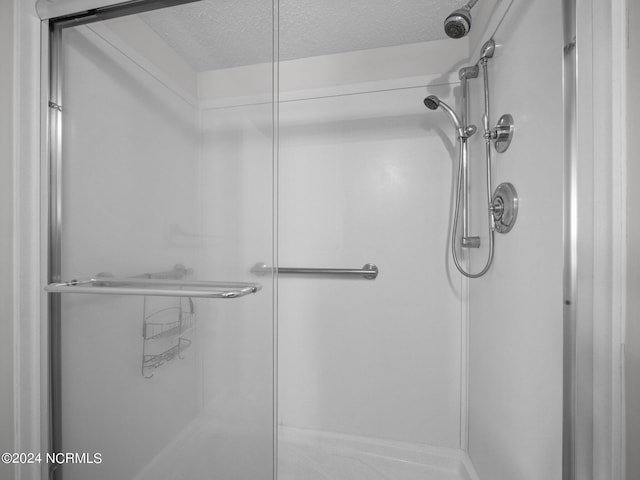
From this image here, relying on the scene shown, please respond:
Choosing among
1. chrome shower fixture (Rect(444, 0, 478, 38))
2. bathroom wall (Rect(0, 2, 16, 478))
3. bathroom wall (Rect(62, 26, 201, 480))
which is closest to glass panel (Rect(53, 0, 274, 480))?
bathroom wall (Rect(62, 26, 201, 480))

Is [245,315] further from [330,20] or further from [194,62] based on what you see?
[330,20]

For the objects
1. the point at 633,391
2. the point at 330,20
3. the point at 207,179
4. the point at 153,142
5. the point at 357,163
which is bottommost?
the point at 633,391

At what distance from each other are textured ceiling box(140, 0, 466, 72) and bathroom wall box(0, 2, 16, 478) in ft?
1.28

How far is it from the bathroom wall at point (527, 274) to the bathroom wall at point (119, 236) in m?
0.87

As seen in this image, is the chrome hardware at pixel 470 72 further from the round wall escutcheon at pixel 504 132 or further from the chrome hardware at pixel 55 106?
the chrome hardware at pixel 55 106

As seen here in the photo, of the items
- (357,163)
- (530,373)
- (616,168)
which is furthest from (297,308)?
(616,168)

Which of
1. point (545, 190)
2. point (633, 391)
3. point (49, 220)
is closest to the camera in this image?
point (633, 391)

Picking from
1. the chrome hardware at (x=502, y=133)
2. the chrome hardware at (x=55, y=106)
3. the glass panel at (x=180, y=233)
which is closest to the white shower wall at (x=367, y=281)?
the chrome hardware at (x=502, y=133)

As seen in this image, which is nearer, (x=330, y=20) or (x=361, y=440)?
(x=330, y=20)

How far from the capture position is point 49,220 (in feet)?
2.69

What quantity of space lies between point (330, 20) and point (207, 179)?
97 centimetres

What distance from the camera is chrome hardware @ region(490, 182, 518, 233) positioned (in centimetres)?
83

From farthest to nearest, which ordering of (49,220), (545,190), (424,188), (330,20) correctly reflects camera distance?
(424,188), (330,20), (49,220), (545,190)

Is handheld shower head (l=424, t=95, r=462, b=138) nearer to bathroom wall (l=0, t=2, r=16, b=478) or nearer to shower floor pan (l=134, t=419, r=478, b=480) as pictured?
shower floor pan (l=134, t=419, r=478, b=480)
